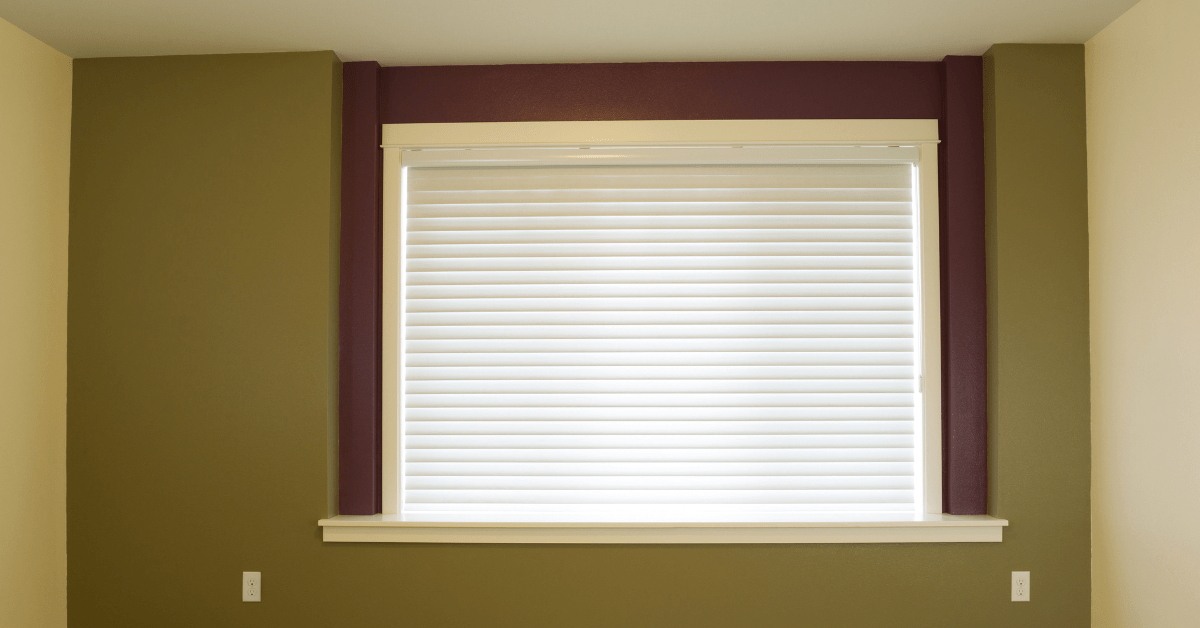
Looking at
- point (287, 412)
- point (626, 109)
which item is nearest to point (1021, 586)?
point (626, 109)

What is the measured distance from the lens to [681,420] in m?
2.62

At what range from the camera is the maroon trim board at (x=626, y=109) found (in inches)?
99.9

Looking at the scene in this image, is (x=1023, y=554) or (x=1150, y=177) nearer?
(x=1150, y=177)

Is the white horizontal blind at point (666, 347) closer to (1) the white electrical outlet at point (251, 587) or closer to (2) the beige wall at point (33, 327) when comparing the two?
(1) the white electrical outlet at point (251, 587)

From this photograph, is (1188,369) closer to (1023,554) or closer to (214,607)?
(1023,554)

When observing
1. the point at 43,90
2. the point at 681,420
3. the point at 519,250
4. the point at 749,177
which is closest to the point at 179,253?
the point at 43,90

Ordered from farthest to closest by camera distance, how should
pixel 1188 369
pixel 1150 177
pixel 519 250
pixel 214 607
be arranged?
1. pixel 519 250
2. pixel 214 607
3. pixel 1150 177
4. pixel 1188 369

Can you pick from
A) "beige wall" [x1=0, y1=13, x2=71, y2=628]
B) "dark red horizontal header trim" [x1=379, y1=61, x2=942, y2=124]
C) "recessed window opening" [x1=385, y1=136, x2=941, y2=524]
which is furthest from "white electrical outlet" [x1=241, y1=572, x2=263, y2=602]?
"dark red horizontal header trim" [x1=379, y1=61, x2=942, y2=124]

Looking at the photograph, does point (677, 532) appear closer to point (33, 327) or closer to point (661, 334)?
point (661, 334)

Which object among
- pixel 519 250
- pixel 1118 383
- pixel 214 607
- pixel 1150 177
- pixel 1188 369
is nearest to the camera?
pixel 1188 369

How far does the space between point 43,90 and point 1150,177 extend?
3846mm

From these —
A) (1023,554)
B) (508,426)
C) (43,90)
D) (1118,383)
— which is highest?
(43,90)

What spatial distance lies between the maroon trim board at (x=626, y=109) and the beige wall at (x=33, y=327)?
1042 millimetres

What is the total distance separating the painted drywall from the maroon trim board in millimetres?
383
